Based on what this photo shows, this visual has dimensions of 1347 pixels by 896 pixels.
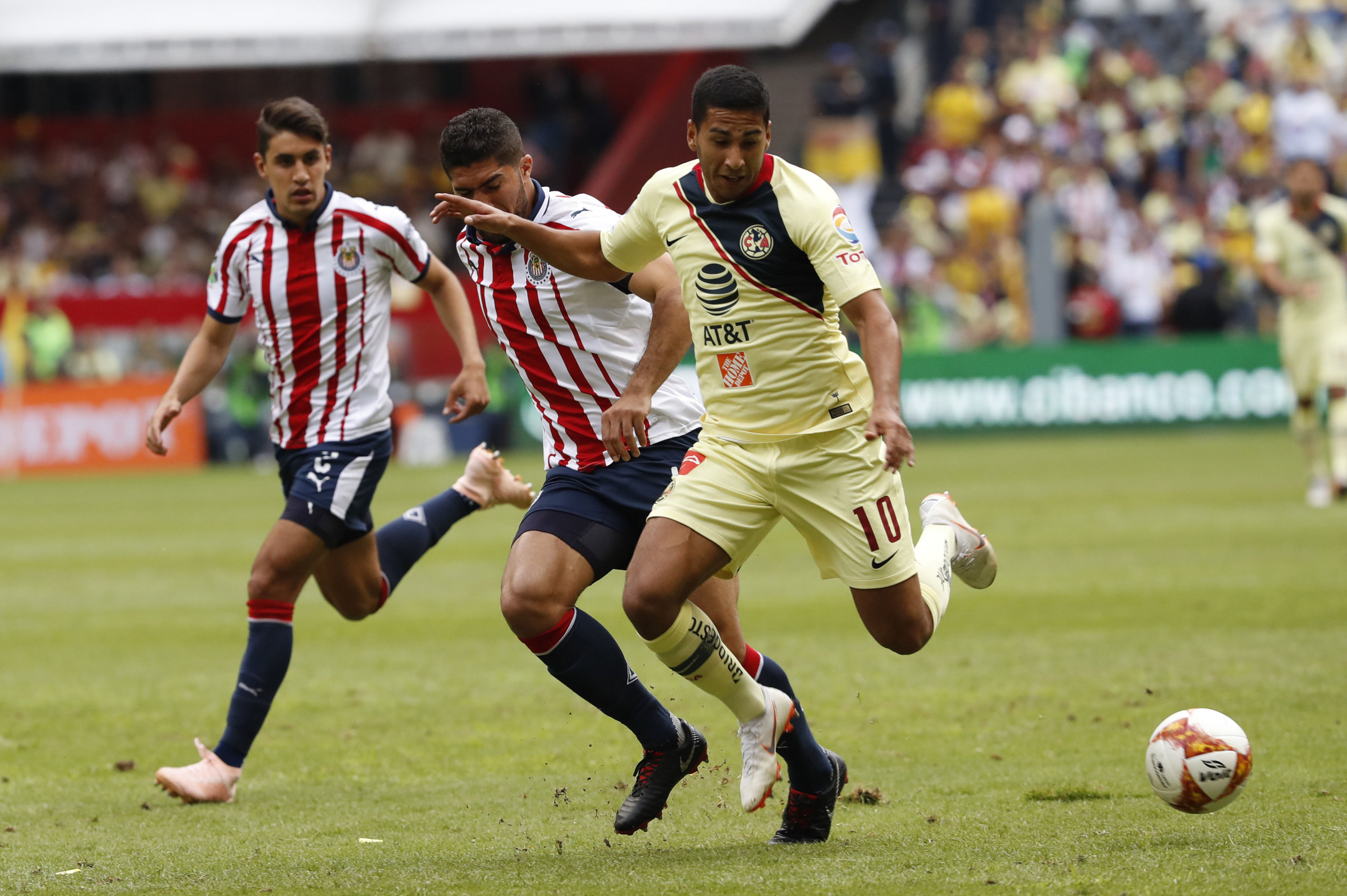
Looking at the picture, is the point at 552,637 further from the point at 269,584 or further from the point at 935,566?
the point at 269,584

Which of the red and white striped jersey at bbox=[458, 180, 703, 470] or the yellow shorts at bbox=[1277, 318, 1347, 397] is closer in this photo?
the red and white striped jersey at bbox=[458, 180, 703, 470]

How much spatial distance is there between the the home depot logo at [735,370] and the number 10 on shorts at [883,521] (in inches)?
20.1

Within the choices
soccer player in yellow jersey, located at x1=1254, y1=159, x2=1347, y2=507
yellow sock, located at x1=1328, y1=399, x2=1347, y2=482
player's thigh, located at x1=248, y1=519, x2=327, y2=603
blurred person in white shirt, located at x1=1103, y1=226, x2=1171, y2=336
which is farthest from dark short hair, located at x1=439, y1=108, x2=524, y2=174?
blurred person in white shirt, located at x1=1103, y1=226, x2=1171, y2=336

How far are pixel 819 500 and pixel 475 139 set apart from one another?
1.55m

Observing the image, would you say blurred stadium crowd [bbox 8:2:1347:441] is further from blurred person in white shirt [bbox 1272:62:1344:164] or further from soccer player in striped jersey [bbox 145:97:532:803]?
soccer player in striped jersey [bbox 145:97:532:803]

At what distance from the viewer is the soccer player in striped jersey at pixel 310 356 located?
642 cm

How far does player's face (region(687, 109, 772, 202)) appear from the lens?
4.95 meters

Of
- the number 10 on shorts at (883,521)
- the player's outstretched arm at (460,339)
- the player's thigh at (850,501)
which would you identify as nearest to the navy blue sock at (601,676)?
the player's thigh at (850,501)

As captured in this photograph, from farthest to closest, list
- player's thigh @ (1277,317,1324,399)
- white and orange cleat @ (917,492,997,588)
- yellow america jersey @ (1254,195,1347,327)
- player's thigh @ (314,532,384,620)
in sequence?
1. player's thigh @ (1277,317,1324,399)
2. yellow america jersey @ (1254,195,1347,327)
3. player's thigh @ (314,532,384,620)
4. white and orange cleat @ (917,492,997,588)

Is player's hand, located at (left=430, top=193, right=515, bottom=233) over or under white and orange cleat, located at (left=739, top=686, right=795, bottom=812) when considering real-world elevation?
over

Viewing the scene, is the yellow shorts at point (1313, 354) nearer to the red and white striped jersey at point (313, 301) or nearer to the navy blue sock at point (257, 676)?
the red and white striped jersey at point (313, 301)

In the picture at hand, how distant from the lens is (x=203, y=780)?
6043 mm

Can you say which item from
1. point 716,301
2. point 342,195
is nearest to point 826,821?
point 716,301

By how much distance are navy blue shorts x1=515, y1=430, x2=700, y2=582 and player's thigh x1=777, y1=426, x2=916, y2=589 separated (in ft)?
1.74
